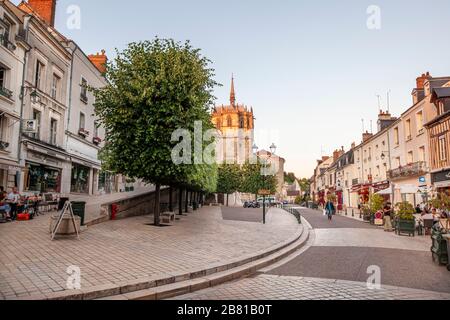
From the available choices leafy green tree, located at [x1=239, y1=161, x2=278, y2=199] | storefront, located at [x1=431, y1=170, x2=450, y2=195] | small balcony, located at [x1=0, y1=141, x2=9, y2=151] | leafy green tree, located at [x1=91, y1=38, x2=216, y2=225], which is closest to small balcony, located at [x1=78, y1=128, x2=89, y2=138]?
small balcony, located at [x1=0, y1=141, x2=9, y2=151]

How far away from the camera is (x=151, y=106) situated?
41.3 feet

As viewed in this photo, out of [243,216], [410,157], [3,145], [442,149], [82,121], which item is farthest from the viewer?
[410,157]

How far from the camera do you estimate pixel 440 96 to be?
21.0 meters

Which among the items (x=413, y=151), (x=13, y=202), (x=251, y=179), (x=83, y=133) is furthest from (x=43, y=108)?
(x=251, y=179)

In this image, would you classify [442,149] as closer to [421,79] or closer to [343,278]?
[421,79]

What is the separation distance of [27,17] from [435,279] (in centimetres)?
2073

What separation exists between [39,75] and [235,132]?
82.6 metres

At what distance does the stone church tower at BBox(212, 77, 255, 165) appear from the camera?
98.6 m

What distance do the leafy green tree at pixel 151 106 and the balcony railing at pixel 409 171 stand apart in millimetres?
19187

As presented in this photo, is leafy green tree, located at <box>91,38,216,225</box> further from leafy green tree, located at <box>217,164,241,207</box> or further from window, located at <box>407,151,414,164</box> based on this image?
leafy green tree, located at <box>217,164,241,207</box>
